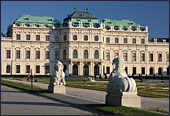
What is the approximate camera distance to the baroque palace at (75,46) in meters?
70.5

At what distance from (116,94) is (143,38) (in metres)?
64.7

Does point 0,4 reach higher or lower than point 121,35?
lower

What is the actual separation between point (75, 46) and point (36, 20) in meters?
11.2

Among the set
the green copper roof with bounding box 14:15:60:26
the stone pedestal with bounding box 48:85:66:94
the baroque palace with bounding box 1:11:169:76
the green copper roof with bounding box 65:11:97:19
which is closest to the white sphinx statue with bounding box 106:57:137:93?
the stone pedestal with bounding box 48:85:66:94

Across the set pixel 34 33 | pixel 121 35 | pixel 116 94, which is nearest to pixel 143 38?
pixel 121 35

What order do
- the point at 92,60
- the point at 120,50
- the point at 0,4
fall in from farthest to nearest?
the point at 120,50
the point at 92,60
the point at 0,4

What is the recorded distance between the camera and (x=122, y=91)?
11914mm

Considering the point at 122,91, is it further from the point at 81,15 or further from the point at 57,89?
the point at 81,15

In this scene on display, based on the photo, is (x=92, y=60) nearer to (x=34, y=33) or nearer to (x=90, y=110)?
(x=34, y=33)

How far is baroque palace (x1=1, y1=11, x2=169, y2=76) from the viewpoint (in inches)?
2776

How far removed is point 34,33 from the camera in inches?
2822

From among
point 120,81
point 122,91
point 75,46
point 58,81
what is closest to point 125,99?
point 122,91

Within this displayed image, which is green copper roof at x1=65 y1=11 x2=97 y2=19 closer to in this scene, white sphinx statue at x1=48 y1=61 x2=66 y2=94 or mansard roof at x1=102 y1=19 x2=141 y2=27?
A: mansard roof at x1=102 y1=19 x2=141 y2=27

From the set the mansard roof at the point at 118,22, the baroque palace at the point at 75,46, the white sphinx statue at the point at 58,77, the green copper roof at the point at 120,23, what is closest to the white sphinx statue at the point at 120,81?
the white sphinx statue at the point at 58,77
